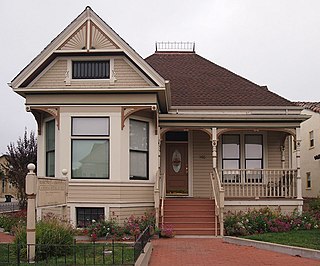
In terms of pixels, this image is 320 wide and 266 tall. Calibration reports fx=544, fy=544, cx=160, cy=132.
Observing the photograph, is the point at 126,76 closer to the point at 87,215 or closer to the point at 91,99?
the point at 91,99

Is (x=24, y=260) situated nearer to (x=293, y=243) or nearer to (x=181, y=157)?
(x=293, y=243)

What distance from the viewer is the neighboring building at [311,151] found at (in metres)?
34.1

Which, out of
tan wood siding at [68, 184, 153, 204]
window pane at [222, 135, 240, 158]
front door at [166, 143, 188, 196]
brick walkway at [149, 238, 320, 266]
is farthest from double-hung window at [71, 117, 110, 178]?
window pane at [222, 135, 240, 158]

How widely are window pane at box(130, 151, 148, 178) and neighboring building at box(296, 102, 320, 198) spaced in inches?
675

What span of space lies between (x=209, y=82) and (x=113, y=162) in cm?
783

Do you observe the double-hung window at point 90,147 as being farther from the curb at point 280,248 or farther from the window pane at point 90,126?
the curb at point 280,248

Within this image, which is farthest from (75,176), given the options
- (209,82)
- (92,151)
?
(209,82)

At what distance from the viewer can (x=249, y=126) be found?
21.3m

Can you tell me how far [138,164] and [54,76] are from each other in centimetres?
429

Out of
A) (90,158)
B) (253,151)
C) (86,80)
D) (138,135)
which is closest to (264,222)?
(253,151)

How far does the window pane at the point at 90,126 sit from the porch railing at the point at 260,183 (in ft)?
16.8

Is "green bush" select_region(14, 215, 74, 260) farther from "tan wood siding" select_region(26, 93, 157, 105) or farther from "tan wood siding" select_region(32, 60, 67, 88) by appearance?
"tan wood siding" select_region(32, 60, 67, 88)

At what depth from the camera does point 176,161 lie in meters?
23.1

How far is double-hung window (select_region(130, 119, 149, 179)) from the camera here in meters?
19.2
